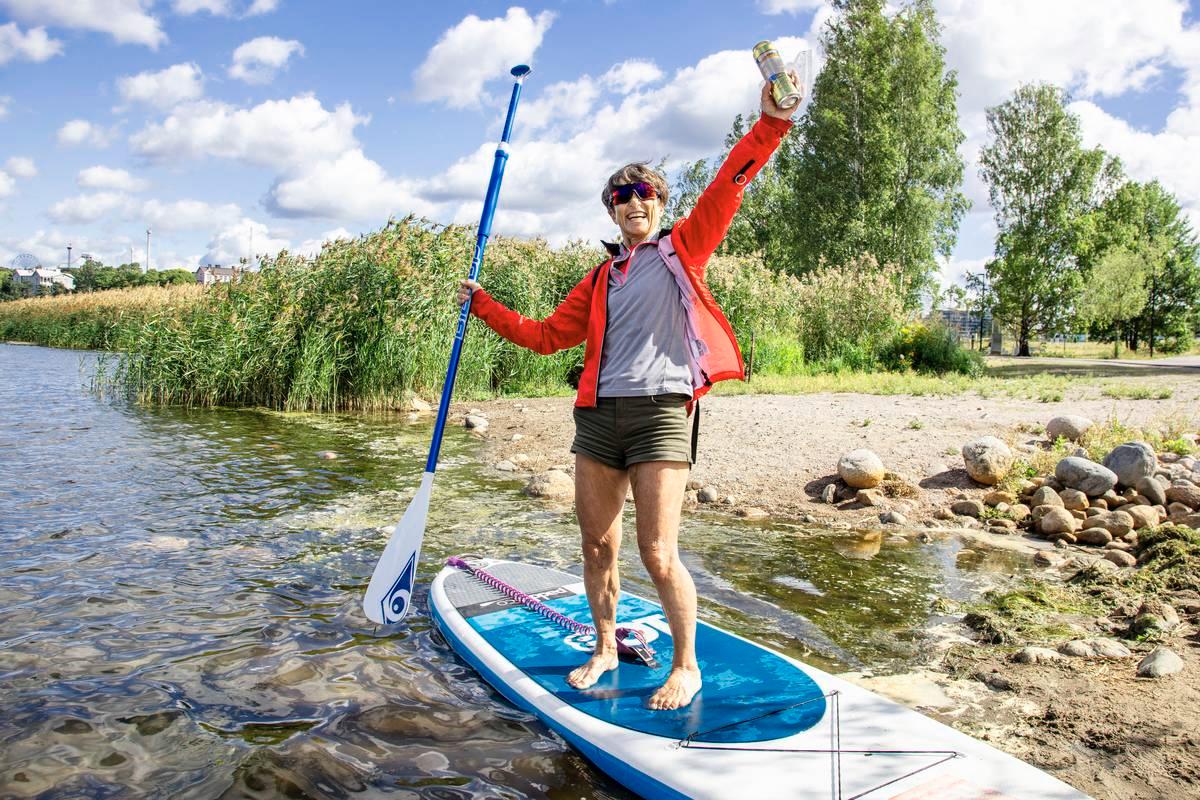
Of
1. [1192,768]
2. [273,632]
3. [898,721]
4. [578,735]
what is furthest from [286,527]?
[1192,768]

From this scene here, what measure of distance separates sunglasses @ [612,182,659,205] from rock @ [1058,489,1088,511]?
487 centimetres

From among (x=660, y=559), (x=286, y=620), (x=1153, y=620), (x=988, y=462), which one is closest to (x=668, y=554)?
(x=660, y=559)

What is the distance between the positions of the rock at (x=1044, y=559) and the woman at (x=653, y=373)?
338 cm

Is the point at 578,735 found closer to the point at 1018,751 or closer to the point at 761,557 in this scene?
the point at 1018,751

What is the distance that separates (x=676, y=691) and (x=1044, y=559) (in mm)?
3565

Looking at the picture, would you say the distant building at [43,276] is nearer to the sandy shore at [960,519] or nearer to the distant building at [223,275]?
the distant building at [223,275]

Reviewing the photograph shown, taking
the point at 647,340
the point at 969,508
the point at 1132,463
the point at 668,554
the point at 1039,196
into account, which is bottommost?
the point at 969,508

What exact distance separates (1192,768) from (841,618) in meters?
1.89

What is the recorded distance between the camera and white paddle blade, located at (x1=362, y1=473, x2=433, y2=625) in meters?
3.95

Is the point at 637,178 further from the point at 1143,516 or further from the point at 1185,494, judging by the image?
the point at 1185,494

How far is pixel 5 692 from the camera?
11.0 feet

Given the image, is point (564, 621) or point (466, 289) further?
point (564, 621)

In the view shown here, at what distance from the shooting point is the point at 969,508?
6.49 m

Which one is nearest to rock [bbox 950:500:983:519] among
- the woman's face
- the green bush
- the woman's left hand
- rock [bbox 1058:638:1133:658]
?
rock [bbox 1058:638:1133:658]
